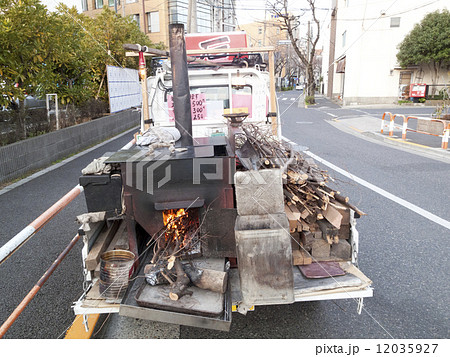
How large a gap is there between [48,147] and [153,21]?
31.6m

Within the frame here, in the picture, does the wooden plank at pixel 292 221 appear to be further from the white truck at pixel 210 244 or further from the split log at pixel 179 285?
the split log at pixel 179 285

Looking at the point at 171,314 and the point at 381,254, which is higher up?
the point at 171,314

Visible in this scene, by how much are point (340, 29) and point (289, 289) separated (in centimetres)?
3649

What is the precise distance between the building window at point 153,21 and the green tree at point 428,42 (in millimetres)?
23999

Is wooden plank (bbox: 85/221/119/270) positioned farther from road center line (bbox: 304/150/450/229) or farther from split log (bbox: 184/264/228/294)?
road center line (bbox: 304/150/450/229)

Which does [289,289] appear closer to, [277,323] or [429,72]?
[277,323]

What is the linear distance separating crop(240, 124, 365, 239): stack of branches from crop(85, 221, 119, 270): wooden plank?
172cm

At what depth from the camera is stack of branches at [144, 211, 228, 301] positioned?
2709mm

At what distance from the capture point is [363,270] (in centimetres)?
410

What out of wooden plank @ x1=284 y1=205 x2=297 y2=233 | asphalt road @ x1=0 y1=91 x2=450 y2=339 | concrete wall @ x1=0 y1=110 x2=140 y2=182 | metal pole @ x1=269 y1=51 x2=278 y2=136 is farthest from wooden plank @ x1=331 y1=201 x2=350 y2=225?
concrete wall @ x1=0 y1=110 x2=140 y2=182

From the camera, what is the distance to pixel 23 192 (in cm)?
732

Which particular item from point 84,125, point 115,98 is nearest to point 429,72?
point 115,98

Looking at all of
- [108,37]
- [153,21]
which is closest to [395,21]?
[108,37]

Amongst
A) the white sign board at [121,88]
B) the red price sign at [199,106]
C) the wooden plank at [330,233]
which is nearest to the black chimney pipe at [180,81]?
the wooden plank at [330,233]
